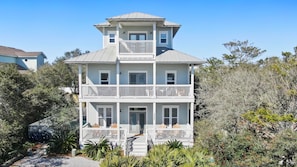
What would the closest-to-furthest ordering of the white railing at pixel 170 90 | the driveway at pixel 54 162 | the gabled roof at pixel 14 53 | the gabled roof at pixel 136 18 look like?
the driveway at pixel 54 162
the gabled roof at pixel 136 18
the white railing at pixel 170 90
the gabled roof at pixel 14 53

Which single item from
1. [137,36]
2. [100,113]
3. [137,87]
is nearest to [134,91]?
[137,87]

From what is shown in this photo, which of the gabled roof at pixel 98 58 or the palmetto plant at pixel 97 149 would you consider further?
the gabled roof at pixel 98 58

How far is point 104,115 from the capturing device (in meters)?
18.6

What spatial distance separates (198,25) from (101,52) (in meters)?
11.3

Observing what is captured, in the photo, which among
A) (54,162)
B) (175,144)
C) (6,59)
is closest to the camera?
(54,162)

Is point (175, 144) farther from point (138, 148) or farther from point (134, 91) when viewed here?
point (134, 91)

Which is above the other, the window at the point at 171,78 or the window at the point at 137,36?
the window at the point at 137,36

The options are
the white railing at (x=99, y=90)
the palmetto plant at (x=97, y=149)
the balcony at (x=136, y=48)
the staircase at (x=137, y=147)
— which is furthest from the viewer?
the balcony at (x=136, y=48)

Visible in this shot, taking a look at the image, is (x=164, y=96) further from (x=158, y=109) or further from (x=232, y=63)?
(x=232, y=63)

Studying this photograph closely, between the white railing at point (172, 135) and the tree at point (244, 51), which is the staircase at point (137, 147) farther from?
the tree at point (244, 51)

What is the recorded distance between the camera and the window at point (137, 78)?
18578 millimetres

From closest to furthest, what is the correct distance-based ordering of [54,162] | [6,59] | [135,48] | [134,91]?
1. [54,162]
2. [134,91]
3. [135,48]
4. [6,59]

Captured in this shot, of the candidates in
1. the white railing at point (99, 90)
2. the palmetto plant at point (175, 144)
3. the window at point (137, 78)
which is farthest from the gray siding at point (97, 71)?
the palmetto plant at point (175, 144)

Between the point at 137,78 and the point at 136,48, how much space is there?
9.10ft
